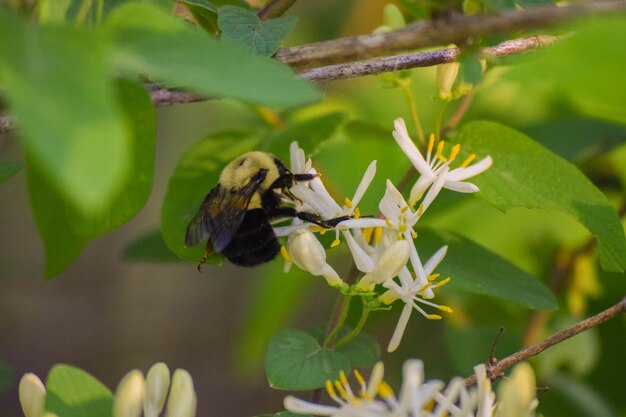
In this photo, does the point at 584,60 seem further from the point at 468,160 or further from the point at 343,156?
the point at 343,156

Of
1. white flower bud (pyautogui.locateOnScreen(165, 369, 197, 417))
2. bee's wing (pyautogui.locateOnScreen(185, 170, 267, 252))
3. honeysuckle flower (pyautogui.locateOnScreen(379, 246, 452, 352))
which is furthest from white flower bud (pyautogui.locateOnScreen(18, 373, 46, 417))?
honeysuckle flower (pyautogui.locateOnScreen(379, 246, 452, 352))

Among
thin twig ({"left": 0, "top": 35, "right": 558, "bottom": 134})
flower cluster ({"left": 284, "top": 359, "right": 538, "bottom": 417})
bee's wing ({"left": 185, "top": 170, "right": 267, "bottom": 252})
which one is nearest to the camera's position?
flower cluster ({"left": 284, "top": 359, "right": 538, "bottom": 417})

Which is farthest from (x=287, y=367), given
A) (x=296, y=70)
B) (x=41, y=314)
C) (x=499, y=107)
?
(x=41, y=314)

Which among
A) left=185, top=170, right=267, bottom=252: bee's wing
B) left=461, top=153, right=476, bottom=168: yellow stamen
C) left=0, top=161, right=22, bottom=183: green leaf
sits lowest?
left=185, top=170, right=267, bottom=252: bee's wing

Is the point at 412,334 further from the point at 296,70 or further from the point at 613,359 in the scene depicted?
the point at 296,70

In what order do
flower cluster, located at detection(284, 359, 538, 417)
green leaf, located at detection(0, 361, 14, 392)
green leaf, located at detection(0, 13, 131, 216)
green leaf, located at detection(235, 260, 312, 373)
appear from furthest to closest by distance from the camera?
green leaf, located at detection(235, 260, 312, 373) → green leaf, located at detection(0, 361, 14, 392) → flower cluster, located at detection(284, 359, 538, 417) → green leaf, located at detection(0, 13, 131, 216)

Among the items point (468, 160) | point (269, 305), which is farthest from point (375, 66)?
point (269, 305)

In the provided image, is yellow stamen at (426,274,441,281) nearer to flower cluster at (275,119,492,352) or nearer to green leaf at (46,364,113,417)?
flower cluster at (275,119,492,352)
